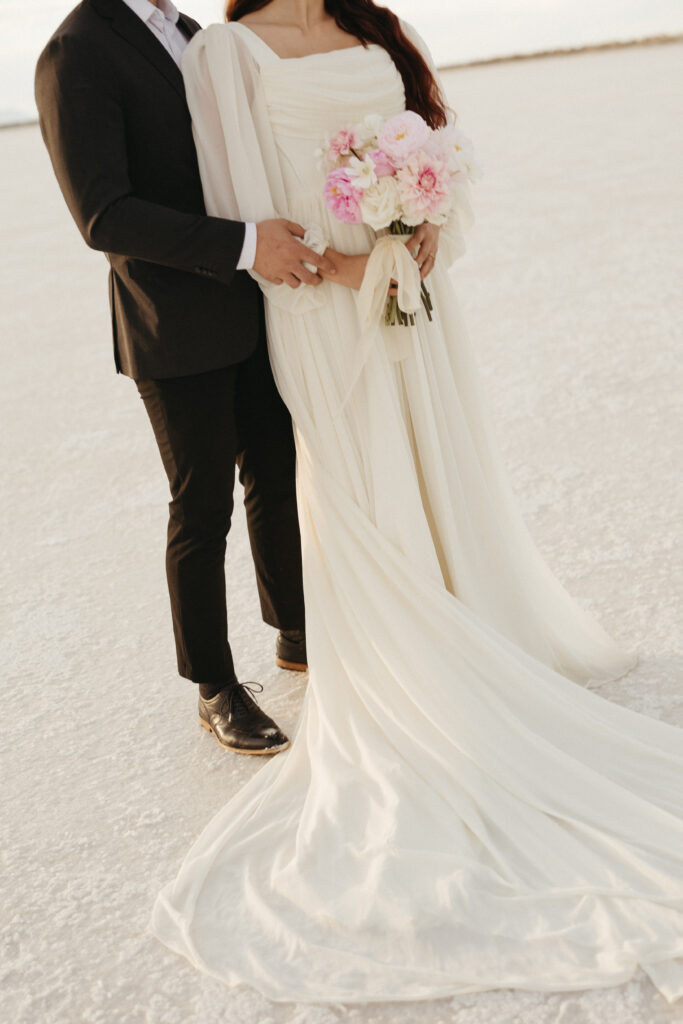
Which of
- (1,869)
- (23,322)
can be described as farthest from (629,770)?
(23,322)

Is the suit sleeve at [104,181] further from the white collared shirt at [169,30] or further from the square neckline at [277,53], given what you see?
the square neckline at [277,53]

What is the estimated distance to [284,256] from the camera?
7.72 feet

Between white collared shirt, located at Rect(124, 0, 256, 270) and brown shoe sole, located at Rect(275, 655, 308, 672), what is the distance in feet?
3.81

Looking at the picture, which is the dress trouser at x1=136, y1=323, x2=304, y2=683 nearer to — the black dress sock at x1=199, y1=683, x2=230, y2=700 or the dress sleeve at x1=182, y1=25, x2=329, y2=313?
the black dress sock at x1=199, y1=683, x2=230, y2=700

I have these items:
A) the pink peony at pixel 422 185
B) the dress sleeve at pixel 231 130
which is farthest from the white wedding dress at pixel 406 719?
the pink peony at pixel 422 185

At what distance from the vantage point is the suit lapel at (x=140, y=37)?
2334mm

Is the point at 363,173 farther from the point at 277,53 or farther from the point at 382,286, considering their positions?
the point at 277,53

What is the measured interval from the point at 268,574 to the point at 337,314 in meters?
0.82

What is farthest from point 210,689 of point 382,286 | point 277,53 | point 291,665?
point 277,53

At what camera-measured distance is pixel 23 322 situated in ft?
26.8

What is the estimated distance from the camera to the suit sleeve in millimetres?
2260

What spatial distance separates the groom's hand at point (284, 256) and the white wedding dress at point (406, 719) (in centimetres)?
5

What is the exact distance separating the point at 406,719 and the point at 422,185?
44.1 inches

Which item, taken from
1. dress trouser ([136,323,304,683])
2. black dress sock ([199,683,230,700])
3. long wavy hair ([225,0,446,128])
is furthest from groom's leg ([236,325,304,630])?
long wavy hair ([225,0,446,128])
